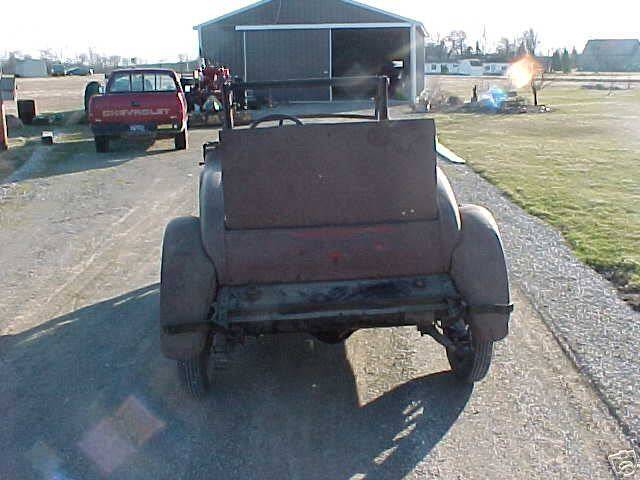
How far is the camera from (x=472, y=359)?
450 centimetres

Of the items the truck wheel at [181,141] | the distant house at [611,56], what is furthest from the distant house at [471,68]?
the truck wheel at [181,141]

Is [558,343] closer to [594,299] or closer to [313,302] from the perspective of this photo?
[594,299]

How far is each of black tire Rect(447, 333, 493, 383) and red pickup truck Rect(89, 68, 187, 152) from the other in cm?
1275

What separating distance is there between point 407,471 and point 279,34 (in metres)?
29.0

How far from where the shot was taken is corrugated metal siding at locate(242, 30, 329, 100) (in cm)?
3095

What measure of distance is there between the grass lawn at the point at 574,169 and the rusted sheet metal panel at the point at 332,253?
9.90 feet

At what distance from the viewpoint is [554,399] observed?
14.6 feet

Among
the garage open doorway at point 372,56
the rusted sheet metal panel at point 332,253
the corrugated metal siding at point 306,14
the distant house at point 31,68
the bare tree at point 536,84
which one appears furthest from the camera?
the distant house at point 31,68

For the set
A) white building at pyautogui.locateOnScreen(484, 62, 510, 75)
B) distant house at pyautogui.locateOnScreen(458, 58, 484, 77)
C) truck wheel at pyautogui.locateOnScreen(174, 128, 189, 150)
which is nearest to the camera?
truck wheel at pyautogui.locateOnScreen(174, 128, 189, 150)

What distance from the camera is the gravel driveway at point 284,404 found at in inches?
151

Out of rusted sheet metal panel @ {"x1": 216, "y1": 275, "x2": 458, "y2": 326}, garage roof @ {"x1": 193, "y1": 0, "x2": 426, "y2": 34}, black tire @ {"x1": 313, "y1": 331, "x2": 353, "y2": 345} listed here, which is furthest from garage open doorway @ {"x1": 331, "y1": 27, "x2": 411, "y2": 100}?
rusted sheet metal panel @ {"x1": 216, "y1": 275, "x2": 458, "y2": 326}

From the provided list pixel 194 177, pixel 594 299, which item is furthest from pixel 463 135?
pixel 594 299

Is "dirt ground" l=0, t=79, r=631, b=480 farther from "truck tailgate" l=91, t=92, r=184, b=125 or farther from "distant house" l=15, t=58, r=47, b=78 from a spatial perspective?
"distant house" l=15, t=58, r=47, b=78

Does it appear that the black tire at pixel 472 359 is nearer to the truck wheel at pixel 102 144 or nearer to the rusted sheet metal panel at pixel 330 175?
the rusted sheet metal panel at pixel 330 175
